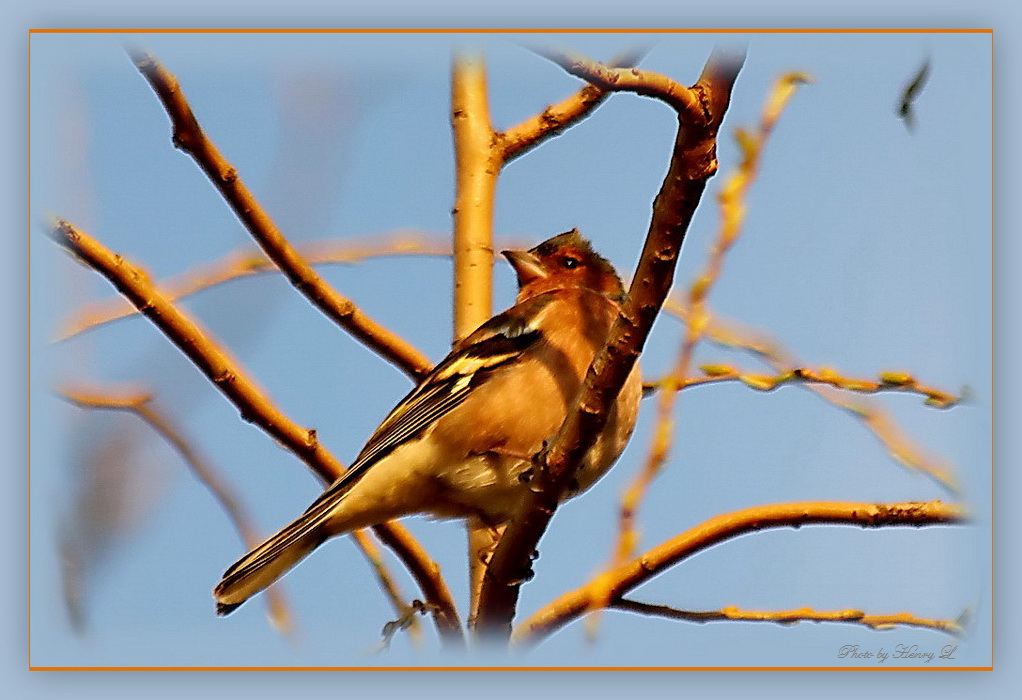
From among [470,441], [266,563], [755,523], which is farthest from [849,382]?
[266,563]

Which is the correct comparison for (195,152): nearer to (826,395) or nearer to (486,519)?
(486,519)

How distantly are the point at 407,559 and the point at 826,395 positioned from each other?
194 cm

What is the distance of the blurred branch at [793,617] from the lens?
356 centimetres

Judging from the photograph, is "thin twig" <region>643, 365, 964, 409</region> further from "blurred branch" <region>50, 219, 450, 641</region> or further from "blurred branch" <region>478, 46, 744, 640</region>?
"blurred branch" <region>50, 219, 450, 641</region>

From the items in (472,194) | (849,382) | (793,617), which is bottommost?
(793,617)

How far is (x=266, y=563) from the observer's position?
14.3ft

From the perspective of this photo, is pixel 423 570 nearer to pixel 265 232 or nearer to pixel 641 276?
pixel 265 232

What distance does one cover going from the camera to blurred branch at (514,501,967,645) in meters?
3.55

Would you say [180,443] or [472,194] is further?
[472,194]

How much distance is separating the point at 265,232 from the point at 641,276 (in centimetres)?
189

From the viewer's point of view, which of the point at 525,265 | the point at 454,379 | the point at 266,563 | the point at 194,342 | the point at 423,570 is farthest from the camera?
the point at 525,265

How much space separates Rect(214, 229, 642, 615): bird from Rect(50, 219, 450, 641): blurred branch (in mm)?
314

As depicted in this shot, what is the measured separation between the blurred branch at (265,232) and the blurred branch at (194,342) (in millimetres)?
493

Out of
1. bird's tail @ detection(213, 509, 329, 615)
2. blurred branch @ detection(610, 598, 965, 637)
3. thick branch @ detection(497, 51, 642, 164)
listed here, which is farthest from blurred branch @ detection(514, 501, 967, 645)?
thick branch @ detection(497, 51, 642, 164)
